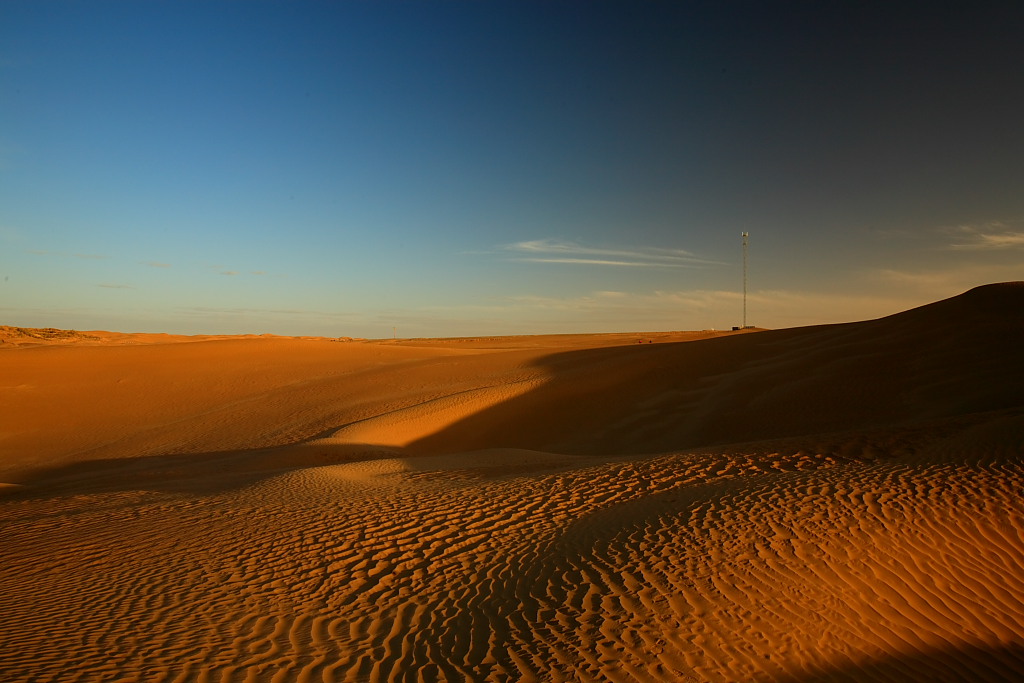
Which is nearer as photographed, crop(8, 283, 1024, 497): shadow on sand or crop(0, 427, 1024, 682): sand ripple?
crop(0, 427, 1024, 682): sand ripple

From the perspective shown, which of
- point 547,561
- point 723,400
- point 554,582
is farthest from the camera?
point 723,400

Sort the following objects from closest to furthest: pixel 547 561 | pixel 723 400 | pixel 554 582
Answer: pixel 554 582, pixel 547 561, pixel 723 400

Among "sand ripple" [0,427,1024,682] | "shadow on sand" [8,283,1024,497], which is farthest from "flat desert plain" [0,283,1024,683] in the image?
"shadow on sand" [8,283,1024,497]

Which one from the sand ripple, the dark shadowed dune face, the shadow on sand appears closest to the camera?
the sand ripple

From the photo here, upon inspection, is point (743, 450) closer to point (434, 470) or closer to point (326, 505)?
point (434, 470)

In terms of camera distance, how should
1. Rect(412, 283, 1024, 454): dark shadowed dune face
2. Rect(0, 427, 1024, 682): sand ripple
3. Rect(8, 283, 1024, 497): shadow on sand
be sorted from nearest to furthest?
Rect(0, 427, 1024, 682): sand ripple → Rect(8, 283, 1024, 497): shadow on sand → Rect(412, 283, 1024, 454): dark shadowed dune face

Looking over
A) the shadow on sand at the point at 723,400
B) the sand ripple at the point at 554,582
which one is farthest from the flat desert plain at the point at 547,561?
the shadow on sand at the point at 723,400

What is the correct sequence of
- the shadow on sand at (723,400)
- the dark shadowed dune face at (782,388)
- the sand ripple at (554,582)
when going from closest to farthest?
the sand ripple at (554,582)
the shadow on sand at (723,400)
the dark shadowed dune face at (782,388)

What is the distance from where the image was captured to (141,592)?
20.3 ft

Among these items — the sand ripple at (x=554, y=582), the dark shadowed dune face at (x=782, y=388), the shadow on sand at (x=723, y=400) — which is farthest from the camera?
the dark shadowed dune face at (x=782, y=388)

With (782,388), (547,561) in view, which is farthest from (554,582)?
(782,388)

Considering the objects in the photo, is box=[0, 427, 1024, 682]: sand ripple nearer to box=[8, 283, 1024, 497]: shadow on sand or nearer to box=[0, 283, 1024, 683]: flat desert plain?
box=[0, 283, 1024, 683]: flat desert plain

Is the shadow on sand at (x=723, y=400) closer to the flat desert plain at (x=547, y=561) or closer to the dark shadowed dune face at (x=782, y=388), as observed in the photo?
the dark shadowed dune face at (x=782, y=388)

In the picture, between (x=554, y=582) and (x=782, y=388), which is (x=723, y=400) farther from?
(x=554, y=582)
